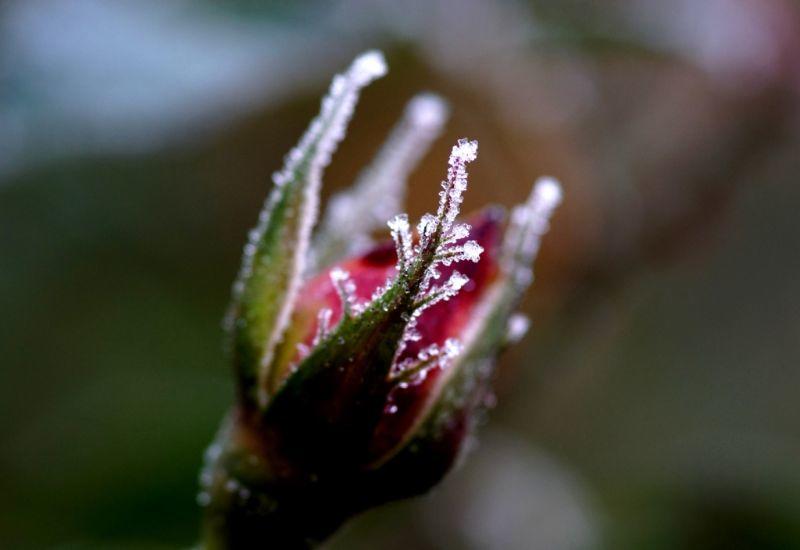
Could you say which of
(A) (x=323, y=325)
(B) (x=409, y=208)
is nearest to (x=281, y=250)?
(A) (x=323, y=325)

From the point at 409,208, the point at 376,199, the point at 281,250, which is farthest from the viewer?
the point at 409,208

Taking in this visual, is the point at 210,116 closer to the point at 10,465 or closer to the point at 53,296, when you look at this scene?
the point at 10,465

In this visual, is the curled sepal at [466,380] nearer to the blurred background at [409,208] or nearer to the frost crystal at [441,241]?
the frost crystal at [441,241]

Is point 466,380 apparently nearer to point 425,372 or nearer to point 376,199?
point 425,372

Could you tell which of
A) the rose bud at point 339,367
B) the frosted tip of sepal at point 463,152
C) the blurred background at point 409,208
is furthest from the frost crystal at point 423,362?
the blurred background at point 409,208

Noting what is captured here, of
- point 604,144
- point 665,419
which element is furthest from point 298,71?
point 665,419
